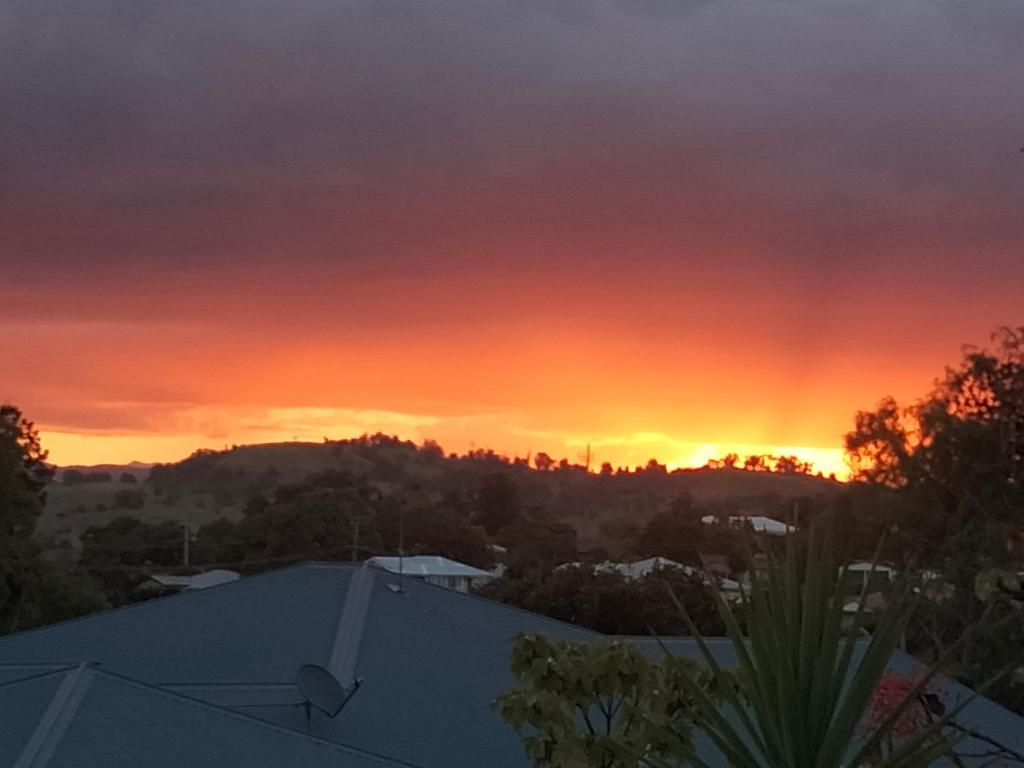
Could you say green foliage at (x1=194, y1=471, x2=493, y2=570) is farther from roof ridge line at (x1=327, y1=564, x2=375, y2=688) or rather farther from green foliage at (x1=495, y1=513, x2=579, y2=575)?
roof ridge line at (x1=327, y1=564, x2=375, y2=688)

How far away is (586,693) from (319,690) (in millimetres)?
5379

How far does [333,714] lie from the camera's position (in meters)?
15.6

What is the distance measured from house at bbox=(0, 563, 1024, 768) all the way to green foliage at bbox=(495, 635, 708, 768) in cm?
268

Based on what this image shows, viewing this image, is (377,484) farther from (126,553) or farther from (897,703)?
(897,703)

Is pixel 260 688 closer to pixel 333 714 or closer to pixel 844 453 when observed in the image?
pixel 333 714

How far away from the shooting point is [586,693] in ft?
36.3

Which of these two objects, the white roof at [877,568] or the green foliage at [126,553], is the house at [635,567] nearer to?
the green foliage at [126,553]

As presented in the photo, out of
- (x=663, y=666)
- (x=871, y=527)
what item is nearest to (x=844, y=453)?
(x=871, y=527)

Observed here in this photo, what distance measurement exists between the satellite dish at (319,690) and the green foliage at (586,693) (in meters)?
4.82

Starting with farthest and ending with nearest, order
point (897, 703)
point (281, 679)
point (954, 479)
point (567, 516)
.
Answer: point (567, 516)
point (954, 479)
point (281, 679)
point (897, 703)

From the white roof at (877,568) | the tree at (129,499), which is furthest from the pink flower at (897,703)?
the tree at (129,499)

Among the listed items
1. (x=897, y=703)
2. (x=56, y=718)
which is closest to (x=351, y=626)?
(x=56, y=718)

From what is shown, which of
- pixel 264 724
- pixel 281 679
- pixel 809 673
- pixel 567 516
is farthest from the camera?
pixel 567 516

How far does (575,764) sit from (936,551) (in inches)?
1328
